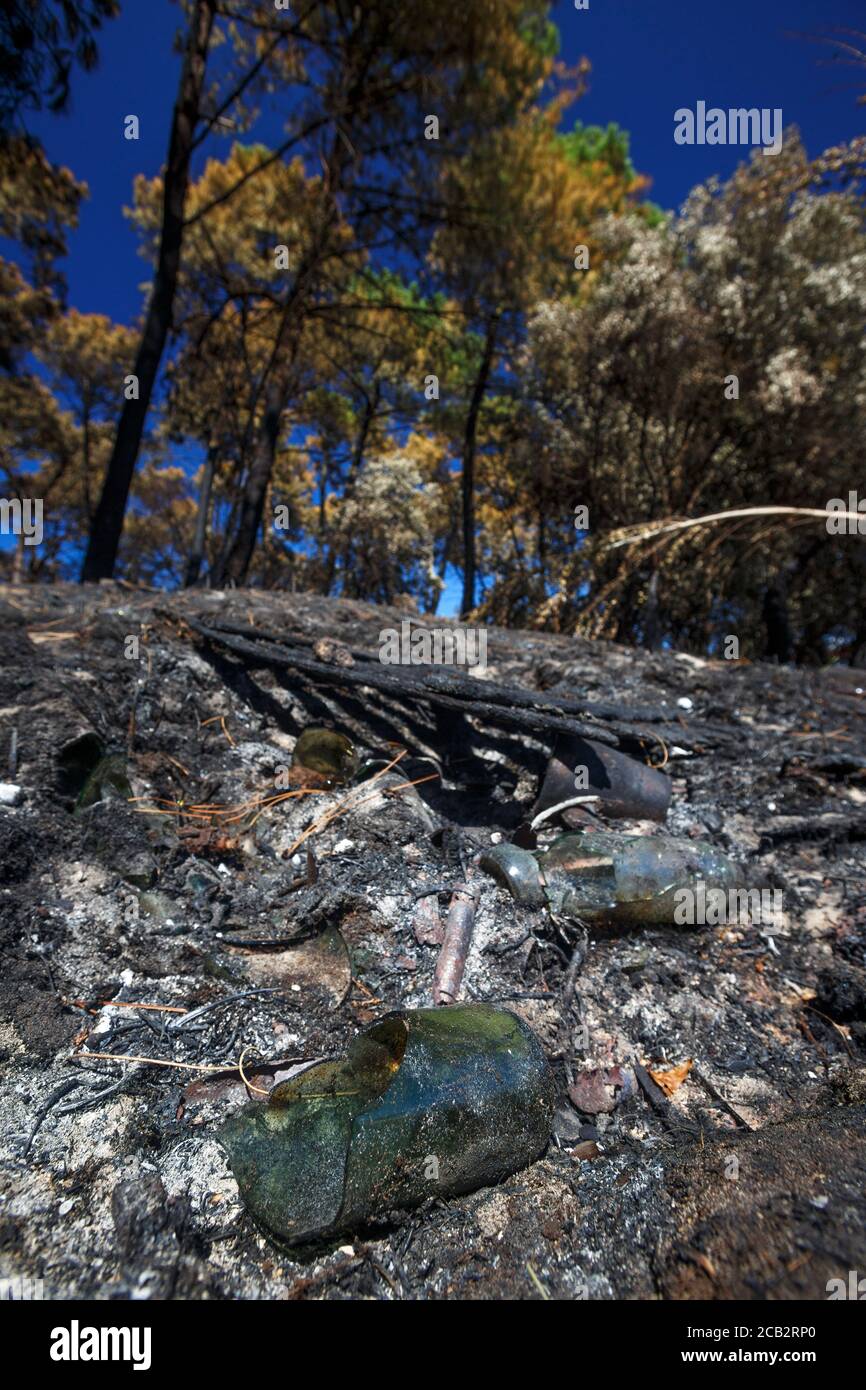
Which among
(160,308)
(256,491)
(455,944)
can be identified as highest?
(160,308)

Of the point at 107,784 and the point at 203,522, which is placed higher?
the point at 203,522

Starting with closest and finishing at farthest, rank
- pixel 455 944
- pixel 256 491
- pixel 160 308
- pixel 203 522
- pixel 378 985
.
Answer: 1. pixel 378 985
2. pixel 455 944
3. pixel 160 308
4. pixel 256 491
5. pixel 203 522

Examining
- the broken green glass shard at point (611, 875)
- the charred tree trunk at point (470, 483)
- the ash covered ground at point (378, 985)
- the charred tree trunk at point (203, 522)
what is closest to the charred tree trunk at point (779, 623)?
the charred tree trunk at point (470, 483)

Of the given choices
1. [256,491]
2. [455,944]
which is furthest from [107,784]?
[256,491]

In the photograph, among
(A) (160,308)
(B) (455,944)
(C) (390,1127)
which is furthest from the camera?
(A) (160,308)

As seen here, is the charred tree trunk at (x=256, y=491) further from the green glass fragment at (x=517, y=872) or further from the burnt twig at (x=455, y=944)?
the burnt twig at (x=455, y=944)

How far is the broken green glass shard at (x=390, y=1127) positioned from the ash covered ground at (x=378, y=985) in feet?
0.17

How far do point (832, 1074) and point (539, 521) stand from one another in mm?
11007

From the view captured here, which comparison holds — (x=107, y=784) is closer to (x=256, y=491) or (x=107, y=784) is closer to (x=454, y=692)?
(x=454, y=692)

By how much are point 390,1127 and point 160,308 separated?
320 inches

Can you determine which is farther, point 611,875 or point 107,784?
point 107,784

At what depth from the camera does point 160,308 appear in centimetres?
665

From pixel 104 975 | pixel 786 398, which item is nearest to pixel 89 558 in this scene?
pixel 104 975
